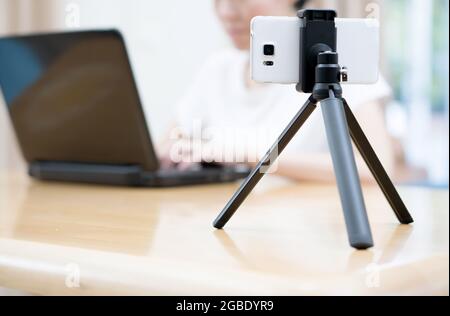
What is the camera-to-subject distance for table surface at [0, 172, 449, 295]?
0.49 m

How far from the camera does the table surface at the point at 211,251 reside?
489 millimetres

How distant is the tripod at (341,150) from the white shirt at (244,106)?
1.04 m

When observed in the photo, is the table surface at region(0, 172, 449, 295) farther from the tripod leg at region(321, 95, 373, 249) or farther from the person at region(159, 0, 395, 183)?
the person at region(159, 0, 395, 183)

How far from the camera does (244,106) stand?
7.03 ft

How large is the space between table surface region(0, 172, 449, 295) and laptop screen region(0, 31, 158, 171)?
21 cm

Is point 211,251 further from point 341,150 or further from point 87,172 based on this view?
point 87,172

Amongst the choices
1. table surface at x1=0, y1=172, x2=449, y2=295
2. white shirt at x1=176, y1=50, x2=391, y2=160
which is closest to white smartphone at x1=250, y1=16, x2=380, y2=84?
table surface at x1=0, y1=172, x2=449, y2=295

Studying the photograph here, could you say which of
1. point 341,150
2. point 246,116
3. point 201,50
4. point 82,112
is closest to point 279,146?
point 341,150

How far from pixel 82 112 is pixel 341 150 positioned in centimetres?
73

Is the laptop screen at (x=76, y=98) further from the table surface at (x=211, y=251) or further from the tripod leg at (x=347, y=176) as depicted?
the tripod leg at (x=347, y=176)
